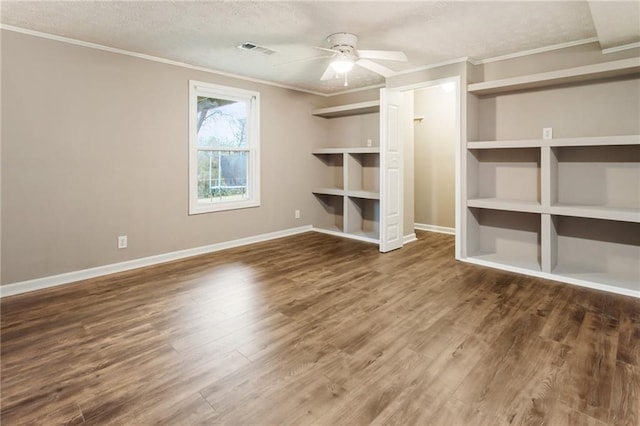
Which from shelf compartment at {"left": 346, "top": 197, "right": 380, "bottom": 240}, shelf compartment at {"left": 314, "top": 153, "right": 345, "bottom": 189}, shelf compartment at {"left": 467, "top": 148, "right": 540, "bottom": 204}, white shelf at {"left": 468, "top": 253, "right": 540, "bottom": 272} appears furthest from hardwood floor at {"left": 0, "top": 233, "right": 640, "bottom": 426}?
shelf compartment at {"left": 314, "top": 153, "right": 345, "bottom": 189}

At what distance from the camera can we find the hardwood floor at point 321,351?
1.78 metres

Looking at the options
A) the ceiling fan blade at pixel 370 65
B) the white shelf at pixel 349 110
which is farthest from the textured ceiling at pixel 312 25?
the white shelf at pixel 349 110

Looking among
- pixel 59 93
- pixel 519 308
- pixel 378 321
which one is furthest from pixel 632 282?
pixel 59 93

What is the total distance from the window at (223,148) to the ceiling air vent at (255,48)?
3.66 ft

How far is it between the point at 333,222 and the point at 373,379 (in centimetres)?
470

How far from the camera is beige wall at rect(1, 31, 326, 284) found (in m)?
3.36

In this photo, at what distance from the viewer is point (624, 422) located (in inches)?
65.6

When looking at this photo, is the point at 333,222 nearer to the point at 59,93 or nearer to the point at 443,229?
the point at 443,229

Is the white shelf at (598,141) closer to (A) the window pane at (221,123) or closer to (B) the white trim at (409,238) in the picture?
(B) the white trim at (409,238)

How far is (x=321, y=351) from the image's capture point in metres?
2.33

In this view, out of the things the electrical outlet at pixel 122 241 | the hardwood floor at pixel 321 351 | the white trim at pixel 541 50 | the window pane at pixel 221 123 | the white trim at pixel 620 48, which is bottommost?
the hardwood floor at pixel 321 351

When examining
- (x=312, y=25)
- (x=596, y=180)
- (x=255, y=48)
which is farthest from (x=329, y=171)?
(x=596, y=180)

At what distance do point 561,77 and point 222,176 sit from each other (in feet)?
13.8

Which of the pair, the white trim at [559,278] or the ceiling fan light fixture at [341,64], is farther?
the ceiling fan light fixture at [341,64]
